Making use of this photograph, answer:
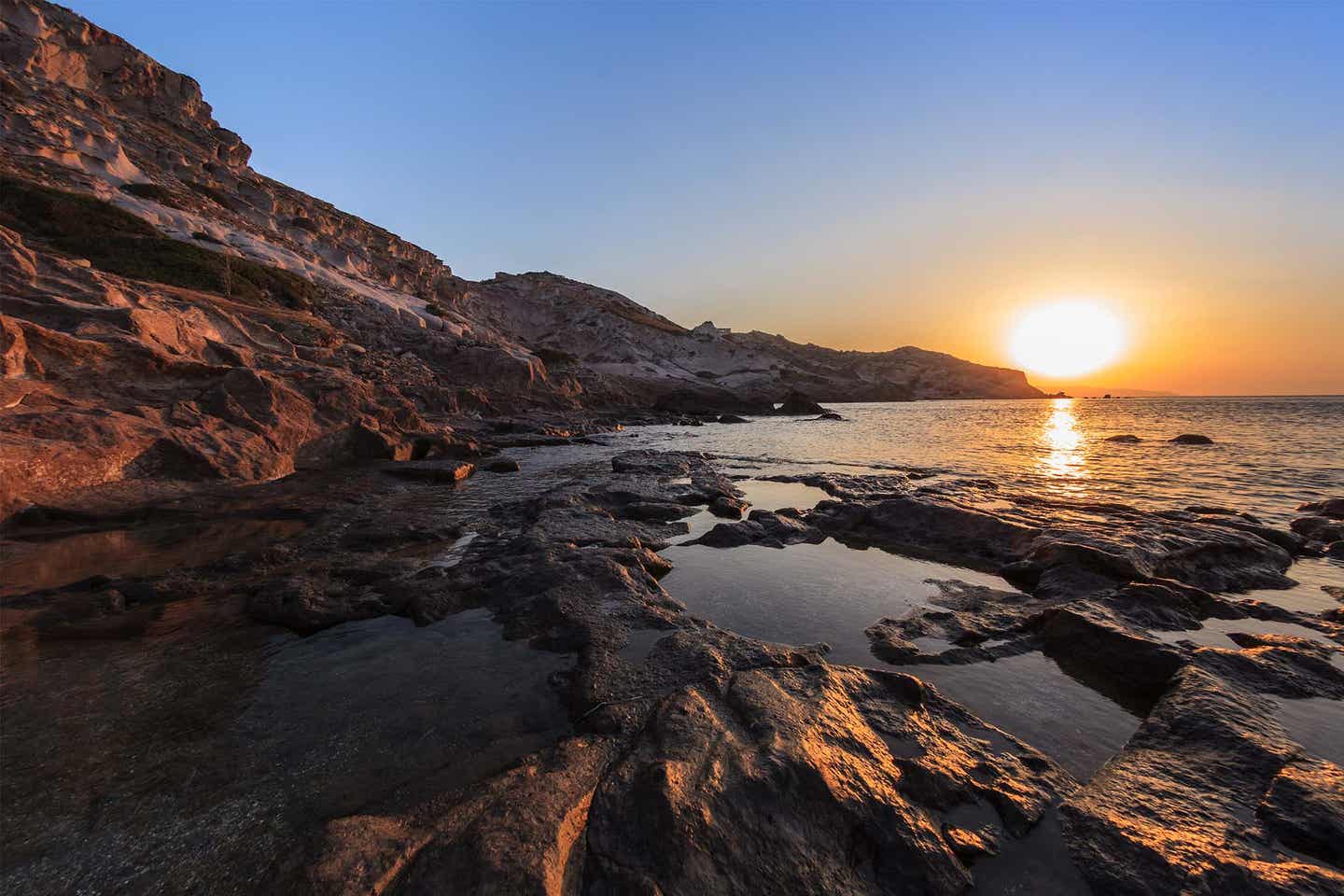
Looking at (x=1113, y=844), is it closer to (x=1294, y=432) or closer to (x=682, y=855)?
(x=682, y=855)

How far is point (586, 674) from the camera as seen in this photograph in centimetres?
515

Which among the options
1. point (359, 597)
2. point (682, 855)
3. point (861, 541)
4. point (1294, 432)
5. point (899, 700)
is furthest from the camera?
point (1294, 432)

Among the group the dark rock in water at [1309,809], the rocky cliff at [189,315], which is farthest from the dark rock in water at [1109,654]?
the rocky cliff at [189,315]

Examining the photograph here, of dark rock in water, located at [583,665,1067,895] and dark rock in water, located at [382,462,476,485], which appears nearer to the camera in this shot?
dark rock in water, located at [583,665,1067,895]

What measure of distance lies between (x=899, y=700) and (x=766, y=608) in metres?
2.50

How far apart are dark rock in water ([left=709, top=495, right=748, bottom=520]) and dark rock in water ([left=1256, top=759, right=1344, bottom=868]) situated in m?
9.35

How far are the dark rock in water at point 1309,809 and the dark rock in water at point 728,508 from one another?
9.35 m

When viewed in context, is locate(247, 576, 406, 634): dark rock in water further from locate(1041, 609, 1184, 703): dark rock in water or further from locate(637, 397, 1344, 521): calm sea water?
locate(637, 397, 1344, 521): calm sea water

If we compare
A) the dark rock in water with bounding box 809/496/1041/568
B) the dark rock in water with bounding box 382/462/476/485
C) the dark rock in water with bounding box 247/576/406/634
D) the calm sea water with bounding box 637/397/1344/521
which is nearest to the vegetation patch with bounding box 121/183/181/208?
the dark rock in water with bounding box 382/462/476/485

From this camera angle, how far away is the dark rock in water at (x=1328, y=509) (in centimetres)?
1232

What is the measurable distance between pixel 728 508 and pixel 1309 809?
9949 mm

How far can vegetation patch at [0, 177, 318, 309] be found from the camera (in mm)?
26484

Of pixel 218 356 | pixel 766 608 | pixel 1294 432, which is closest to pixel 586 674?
pixel 766 608

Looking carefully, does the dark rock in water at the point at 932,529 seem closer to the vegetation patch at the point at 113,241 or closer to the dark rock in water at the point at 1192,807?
the dark rock in water at the point at 1192,807
